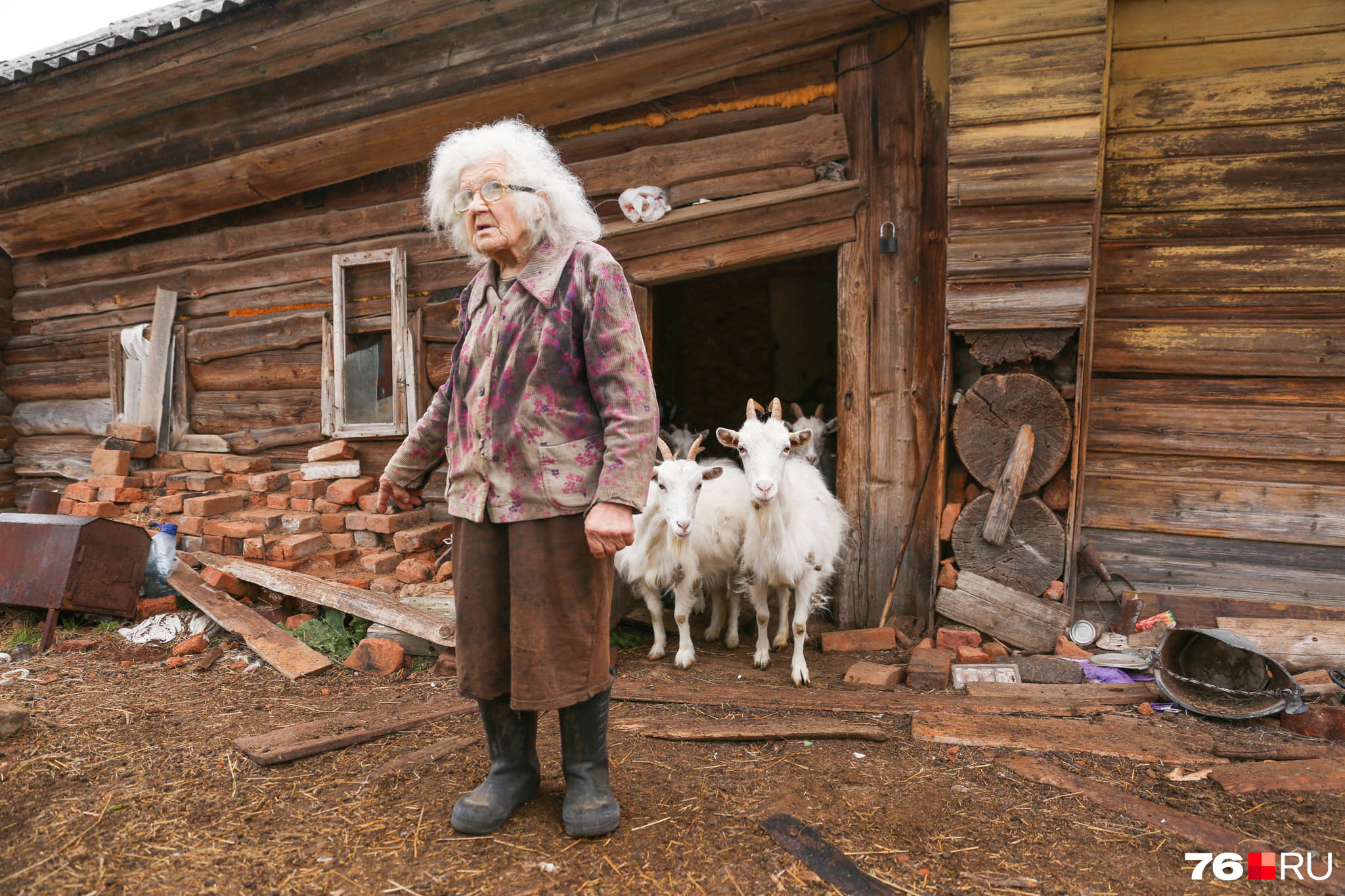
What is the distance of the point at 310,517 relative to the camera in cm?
644

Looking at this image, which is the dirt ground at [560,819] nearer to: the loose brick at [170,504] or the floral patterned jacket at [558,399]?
the floral patterned jacket at [558,399]

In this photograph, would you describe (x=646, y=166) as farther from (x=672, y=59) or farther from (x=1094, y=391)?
(x=1094, y=391)

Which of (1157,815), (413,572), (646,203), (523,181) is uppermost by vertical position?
(646,203)

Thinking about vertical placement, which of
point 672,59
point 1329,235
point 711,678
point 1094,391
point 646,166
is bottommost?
point 711,678

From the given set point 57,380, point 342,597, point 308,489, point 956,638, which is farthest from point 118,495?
point 956,638

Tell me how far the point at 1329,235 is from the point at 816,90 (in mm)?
3278

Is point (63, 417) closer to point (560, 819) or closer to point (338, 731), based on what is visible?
point (338, 731)

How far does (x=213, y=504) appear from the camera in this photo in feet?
21.2

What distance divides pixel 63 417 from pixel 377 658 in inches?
247

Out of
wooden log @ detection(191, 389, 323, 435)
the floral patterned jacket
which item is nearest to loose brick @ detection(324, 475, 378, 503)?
wooden log @ detection(191, 389, 323, 435)

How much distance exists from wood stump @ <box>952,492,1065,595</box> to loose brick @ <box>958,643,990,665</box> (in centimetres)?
49

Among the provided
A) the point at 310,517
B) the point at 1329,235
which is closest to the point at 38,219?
the point at 310,517

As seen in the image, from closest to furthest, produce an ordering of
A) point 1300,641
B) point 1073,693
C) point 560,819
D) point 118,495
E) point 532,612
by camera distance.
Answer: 1. point 532,612
2. point 560,819
3. point 1073,693
4. point 1300,641
5. point 118,495

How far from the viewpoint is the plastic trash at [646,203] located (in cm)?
599
